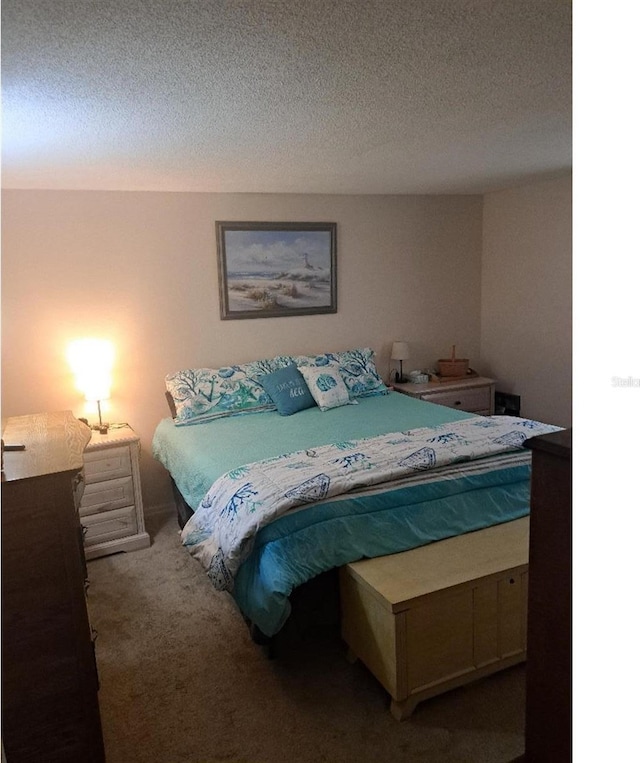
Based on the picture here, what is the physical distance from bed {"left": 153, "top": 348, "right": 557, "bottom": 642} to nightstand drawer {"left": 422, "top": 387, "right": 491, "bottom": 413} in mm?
702

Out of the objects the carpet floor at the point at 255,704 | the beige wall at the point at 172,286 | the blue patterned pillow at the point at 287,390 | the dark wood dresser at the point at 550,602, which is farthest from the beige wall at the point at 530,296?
the dark wood dresser at the point at 550,602

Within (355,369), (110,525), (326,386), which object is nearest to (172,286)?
(326,386)

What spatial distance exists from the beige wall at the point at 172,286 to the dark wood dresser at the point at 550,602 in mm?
3212

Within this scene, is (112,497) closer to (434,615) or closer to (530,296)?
(434,615)

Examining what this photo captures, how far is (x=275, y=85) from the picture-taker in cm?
181

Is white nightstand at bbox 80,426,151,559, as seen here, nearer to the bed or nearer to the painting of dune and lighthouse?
the bed

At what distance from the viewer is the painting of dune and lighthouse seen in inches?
160

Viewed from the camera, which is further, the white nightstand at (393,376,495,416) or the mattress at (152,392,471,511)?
the white nightstand at (393,376,495,416)

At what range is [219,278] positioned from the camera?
13.2 ft

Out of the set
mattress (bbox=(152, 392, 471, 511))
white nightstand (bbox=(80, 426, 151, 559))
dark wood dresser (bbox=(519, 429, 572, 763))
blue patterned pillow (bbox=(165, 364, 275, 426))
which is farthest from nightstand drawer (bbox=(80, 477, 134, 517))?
dark wood dresser (bbox=(519, 429, 572, 763))
